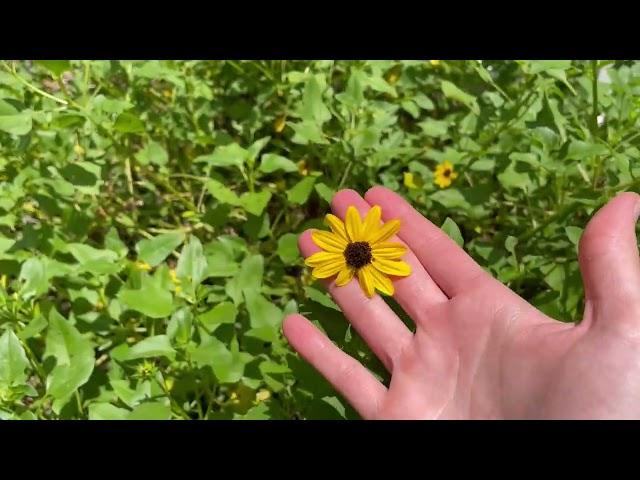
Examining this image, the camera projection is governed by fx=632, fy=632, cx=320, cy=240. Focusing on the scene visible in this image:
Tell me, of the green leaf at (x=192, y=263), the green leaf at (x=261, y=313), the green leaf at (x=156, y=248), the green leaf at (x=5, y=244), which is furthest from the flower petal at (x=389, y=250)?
the green leaf at (x=5, y=244)

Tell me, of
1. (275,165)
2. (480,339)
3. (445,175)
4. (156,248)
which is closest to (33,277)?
(156,248)

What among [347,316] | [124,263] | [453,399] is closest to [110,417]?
[124,263]

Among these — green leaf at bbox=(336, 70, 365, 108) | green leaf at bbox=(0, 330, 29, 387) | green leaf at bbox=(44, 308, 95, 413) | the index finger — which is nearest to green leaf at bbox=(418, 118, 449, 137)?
green leaf at bbox=(336, 70, 365, 108)

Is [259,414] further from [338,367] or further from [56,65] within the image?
[56,65]

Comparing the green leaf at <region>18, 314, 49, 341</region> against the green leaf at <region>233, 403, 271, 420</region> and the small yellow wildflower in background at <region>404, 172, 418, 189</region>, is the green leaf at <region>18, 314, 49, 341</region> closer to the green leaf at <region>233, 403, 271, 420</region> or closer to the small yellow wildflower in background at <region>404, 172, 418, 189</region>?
the green leaf at <region>233, 403, 271, 420</region>

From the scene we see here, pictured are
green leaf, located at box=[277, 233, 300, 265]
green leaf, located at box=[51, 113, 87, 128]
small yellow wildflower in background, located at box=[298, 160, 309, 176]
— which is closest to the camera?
green leaf, located at box=[51, 113, 87, 128]
